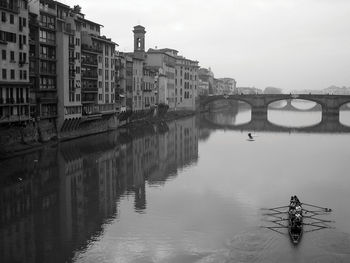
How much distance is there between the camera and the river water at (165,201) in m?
22.3

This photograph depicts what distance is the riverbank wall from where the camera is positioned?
43.6 meters

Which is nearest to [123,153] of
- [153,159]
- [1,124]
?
[153,159]

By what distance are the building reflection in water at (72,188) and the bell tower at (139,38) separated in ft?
124

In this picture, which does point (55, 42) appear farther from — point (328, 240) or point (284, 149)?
point (328, 240)

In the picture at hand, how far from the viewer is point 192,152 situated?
55.8m

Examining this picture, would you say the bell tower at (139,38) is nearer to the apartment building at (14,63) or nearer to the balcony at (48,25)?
the balcony at (48,25)

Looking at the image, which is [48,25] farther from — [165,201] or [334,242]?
[334,242]

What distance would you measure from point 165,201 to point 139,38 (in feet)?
227

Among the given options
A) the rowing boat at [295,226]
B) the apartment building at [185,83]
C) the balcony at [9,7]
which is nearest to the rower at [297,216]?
the rowing boat at [295,226]

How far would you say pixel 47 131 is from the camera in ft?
172

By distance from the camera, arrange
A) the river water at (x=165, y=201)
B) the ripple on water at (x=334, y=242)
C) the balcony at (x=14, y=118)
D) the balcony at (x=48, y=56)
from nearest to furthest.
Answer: the river water at (x=165, y=201) → the ripple on water at (x=334, y=242) → the balcony at (x=14, y=118) → the balcony at (x=48, y=56)

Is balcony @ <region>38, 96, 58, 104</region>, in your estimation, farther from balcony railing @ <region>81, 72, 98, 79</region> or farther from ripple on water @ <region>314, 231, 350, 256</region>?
ripple on water @ <region>314, 231, 350, 256</region>

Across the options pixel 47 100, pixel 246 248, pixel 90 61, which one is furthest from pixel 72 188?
pixel 90 61

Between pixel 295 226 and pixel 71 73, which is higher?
pixel 71 73
